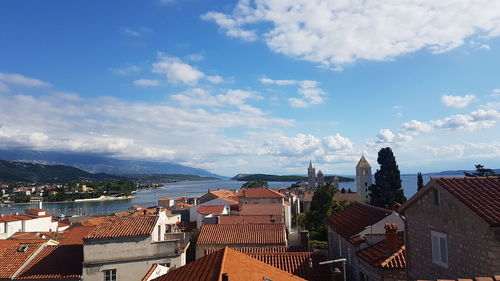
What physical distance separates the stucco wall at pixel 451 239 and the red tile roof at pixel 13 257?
21.9 metres

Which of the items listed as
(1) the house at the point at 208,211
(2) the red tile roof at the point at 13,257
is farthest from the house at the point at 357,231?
(1) the house at the point at 208,211

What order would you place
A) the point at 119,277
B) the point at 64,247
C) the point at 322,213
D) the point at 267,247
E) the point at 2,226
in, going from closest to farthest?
the point at 119,277, the point at 64,247, the point at 267,247, the point at 322,213, the point at 2,226

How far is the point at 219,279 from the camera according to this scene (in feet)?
30.3

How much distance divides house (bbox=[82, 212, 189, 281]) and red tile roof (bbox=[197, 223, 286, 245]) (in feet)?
19.3

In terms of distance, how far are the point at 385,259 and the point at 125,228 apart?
49.9 ft

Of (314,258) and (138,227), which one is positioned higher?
(138,227)

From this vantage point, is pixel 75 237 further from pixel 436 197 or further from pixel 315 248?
pixel 436 197

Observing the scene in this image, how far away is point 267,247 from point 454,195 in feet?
59.0

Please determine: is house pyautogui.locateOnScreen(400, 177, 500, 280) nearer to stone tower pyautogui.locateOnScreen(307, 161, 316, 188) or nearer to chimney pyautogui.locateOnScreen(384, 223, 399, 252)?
chimney pyautogui.locateOnScreen(384, 223, 399, 252)

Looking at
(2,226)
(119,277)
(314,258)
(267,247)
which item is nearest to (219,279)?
(314,258)

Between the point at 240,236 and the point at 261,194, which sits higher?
the point at 261,194

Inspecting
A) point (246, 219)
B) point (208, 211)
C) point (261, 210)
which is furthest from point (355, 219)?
point (208, 211)

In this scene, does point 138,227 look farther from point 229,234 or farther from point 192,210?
point 192,210

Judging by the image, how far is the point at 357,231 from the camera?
746 inches
